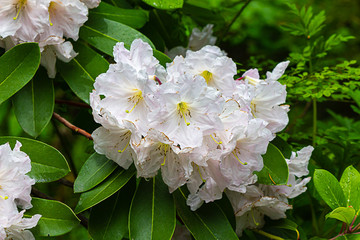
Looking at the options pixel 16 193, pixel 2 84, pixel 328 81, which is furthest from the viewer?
pixel 328 81

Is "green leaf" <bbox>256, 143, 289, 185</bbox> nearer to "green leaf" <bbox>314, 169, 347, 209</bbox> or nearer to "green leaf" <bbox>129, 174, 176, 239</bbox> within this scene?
"green leaf" <bbox>314, 169, 347, 209</bbox>

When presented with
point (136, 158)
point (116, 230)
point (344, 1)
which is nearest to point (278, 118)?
point (136, 158)

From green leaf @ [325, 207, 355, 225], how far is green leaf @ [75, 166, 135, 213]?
490 millimetres

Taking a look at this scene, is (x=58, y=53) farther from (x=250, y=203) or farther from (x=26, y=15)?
(x=250, y=203)

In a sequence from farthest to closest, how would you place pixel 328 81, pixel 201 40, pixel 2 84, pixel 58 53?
pixel 201 40 < pixel 328 81 < pixel 58 53 < pixel 2 84

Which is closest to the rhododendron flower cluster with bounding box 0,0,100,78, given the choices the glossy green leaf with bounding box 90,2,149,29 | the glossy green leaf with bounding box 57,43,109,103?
the glossy green leaf with bounding box 57,43,109,103

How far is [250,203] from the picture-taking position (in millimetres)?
1307

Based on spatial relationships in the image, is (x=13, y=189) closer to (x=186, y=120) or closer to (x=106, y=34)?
(x=186, y=120)

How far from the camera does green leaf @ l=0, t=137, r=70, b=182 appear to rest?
115 cm

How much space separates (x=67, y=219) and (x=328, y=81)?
3.02ft

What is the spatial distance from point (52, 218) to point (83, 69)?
1.46 ft

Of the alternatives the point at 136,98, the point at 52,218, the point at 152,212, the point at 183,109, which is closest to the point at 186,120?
the point at 183,109

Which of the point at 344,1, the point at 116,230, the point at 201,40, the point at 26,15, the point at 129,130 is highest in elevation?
the point at 26,15

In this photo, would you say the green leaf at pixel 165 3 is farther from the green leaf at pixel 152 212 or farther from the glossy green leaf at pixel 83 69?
the green leaf at pixel 152 212
